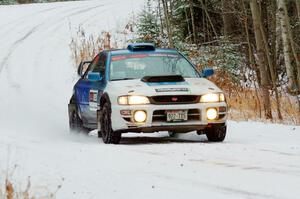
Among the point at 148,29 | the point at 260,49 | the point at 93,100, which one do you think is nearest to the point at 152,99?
the point at 93,100

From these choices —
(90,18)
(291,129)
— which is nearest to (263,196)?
(291,129)

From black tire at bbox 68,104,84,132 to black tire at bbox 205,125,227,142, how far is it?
2.76m

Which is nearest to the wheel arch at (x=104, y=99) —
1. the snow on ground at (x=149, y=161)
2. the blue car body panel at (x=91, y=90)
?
the blue car body panel at (x=91, y=90)

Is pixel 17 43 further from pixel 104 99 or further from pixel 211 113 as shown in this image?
pixel 211 113

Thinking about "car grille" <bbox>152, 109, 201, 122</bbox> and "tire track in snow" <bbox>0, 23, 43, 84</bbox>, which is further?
"tire track in snow" <bbox>0, 23, 43, 84</bbox>

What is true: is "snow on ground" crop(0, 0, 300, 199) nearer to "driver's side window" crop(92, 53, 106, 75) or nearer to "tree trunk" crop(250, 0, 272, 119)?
"driver's side window" crop(92, 53, 106, 75)

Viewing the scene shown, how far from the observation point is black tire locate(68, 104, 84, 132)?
12.7 metres

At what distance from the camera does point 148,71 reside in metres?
11.3

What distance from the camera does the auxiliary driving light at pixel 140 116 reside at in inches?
402

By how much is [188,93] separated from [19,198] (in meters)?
4.85

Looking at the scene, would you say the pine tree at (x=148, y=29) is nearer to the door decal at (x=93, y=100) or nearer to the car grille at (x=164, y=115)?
the door decal at (x=93, y=100)

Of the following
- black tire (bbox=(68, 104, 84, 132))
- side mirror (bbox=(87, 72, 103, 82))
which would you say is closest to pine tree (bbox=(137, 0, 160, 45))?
black tire (bbox=(68, 104, 84, 132))

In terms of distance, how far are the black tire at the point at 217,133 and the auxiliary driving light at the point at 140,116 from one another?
112 centimetres

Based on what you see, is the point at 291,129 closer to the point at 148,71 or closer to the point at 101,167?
the point at 148,71
